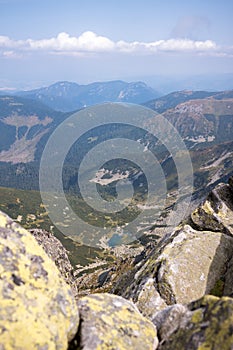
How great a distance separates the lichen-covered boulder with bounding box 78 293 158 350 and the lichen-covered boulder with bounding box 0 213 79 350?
2.70 feet

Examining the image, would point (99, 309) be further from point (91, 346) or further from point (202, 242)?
point (202, 242)

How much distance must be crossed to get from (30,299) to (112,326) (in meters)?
4.28

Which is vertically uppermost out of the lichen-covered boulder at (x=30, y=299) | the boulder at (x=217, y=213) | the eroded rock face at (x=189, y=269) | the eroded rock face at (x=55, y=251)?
the lichen-covered boulder at (x=30, y=299)

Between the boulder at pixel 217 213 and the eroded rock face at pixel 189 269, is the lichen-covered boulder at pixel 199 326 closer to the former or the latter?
the eroded rock face at pixel 189 269

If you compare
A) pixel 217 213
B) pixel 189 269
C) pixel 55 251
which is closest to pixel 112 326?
pixel 189 269

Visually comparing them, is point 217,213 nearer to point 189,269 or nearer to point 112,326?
point 189,269

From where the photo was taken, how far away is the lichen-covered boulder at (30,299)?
12891 millimetres

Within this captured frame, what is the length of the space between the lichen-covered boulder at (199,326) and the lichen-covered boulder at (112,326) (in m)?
0.85

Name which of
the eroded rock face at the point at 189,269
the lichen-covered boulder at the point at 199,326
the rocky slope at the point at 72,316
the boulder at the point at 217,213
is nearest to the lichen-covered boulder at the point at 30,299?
the rocky slope at the point at 72,316

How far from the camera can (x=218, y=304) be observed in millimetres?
14742

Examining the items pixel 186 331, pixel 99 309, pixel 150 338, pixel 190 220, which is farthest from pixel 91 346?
pixel 190 220

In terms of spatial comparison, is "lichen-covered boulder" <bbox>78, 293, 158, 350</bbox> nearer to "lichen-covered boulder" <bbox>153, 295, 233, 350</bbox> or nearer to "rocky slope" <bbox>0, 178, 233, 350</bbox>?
"rocky slope" <bbox>0, 178, 233, 350</bbox>

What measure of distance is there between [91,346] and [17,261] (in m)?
5.16

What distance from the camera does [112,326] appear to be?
603 inches
